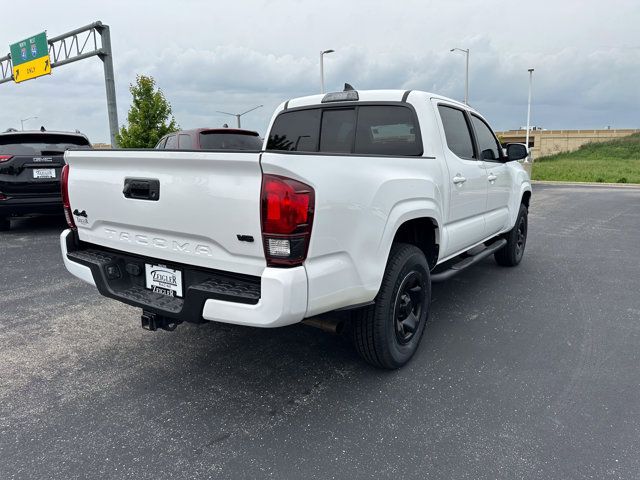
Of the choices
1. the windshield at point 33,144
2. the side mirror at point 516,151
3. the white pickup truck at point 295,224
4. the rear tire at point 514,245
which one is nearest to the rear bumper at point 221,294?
the white pickup truck at point 295,224

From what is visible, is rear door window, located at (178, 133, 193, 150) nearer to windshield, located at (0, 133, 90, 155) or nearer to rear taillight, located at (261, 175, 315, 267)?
windshield, located at (0, 133, 90, 155)

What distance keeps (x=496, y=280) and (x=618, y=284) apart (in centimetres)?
129

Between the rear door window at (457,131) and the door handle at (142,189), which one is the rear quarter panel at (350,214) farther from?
the rear door window at (457,131)

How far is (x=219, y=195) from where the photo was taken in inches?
95.5

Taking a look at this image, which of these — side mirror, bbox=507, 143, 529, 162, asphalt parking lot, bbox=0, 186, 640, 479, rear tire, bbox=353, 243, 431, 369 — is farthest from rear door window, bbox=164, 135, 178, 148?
rear tire, bbox=353, 243, 431, 369

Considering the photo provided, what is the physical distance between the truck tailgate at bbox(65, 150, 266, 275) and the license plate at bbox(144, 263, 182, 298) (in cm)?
8

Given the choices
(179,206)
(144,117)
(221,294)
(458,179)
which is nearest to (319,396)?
(221,294)

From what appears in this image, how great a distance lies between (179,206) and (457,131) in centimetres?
268

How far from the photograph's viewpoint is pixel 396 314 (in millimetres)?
3209

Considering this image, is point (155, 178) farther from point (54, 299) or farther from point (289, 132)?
point (54, 299)

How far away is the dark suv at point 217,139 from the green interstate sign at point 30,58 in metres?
13.5

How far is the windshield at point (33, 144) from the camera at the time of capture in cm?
775

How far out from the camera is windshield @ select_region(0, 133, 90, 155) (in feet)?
25.4

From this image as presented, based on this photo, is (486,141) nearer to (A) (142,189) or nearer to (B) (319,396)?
(B) (319,396)
